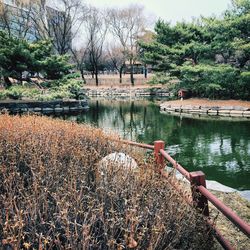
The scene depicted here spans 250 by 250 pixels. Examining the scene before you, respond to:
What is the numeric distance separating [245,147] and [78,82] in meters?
11.3

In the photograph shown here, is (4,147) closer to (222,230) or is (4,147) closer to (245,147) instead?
(222,230)

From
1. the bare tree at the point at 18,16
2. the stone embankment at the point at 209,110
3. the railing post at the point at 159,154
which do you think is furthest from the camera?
the bare tree at the point at 18,16

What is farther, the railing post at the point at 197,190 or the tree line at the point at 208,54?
the tree line at the point at 208,54

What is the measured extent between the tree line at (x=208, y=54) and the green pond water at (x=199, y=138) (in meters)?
5.22

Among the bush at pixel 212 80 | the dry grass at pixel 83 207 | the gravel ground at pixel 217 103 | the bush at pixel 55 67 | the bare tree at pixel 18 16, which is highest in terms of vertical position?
the bare tree at pixel 18 16

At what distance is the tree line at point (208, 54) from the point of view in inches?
840

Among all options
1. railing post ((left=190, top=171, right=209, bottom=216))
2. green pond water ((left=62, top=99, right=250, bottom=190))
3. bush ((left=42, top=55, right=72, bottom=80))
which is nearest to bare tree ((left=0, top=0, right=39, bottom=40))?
bush ((left=42, top=55, right=72, bottom=80))

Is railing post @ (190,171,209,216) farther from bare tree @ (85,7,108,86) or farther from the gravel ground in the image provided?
bare tree @ (85,7,108,86)

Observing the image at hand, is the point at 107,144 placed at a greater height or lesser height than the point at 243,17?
lesser

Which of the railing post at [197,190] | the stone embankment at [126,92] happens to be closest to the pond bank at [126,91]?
the stone embankment at [126,92]

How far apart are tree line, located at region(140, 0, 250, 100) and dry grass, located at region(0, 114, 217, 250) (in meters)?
17.8

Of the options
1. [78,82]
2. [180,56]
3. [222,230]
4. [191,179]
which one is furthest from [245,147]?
[180,56]

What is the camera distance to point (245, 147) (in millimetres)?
11133

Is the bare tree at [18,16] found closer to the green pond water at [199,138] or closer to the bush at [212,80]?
the green pond water at [199,138]
